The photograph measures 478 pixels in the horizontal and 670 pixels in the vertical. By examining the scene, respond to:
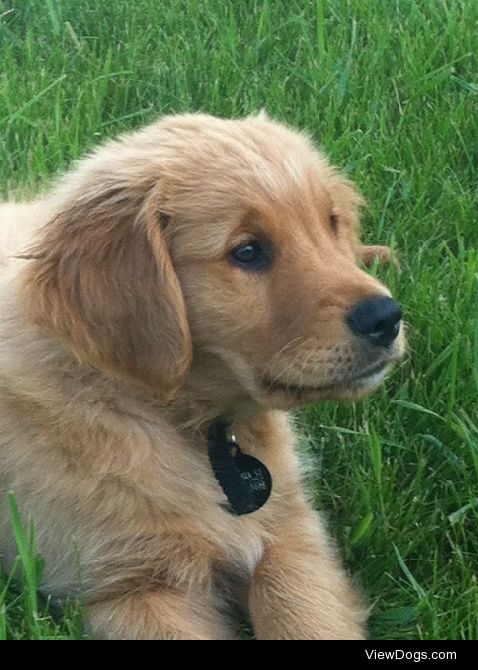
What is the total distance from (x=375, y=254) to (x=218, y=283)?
126 cm

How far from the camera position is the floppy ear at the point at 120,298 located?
115 inches

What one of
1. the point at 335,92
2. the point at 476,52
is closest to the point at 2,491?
the point at 335,92

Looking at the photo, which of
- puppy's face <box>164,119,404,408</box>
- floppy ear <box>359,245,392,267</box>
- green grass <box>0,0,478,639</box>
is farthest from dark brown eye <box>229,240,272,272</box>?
floppy ear <box>359,245,392,267</box>

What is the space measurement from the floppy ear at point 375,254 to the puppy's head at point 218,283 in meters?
1.00

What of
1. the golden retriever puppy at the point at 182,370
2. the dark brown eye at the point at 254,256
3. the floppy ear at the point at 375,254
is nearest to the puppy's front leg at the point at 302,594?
the golden retriever puppy at the point at 182,370

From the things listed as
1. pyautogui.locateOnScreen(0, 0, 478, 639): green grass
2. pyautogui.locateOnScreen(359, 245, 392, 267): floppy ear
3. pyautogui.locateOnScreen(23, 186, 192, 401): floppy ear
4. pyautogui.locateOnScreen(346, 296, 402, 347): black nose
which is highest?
pyautogui.locateOnScreen(346, 296, 402, 347): black nose

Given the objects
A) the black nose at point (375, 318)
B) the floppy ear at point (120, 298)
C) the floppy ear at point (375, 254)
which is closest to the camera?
the black nose at point (375, 318)

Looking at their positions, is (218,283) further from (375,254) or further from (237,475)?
(375,254)

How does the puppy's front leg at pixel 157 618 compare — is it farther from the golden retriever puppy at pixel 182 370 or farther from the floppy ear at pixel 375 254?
the floppy ear at pixel 375 254

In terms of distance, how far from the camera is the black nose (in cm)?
280

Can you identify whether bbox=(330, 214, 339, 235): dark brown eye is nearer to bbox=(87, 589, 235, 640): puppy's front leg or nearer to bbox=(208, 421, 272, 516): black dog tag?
bbox=(208, 421, 272, 516): black dog tag

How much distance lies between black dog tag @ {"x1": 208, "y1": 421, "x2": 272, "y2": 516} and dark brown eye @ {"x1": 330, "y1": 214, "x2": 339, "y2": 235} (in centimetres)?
56

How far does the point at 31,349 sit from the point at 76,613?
2.20 ft
